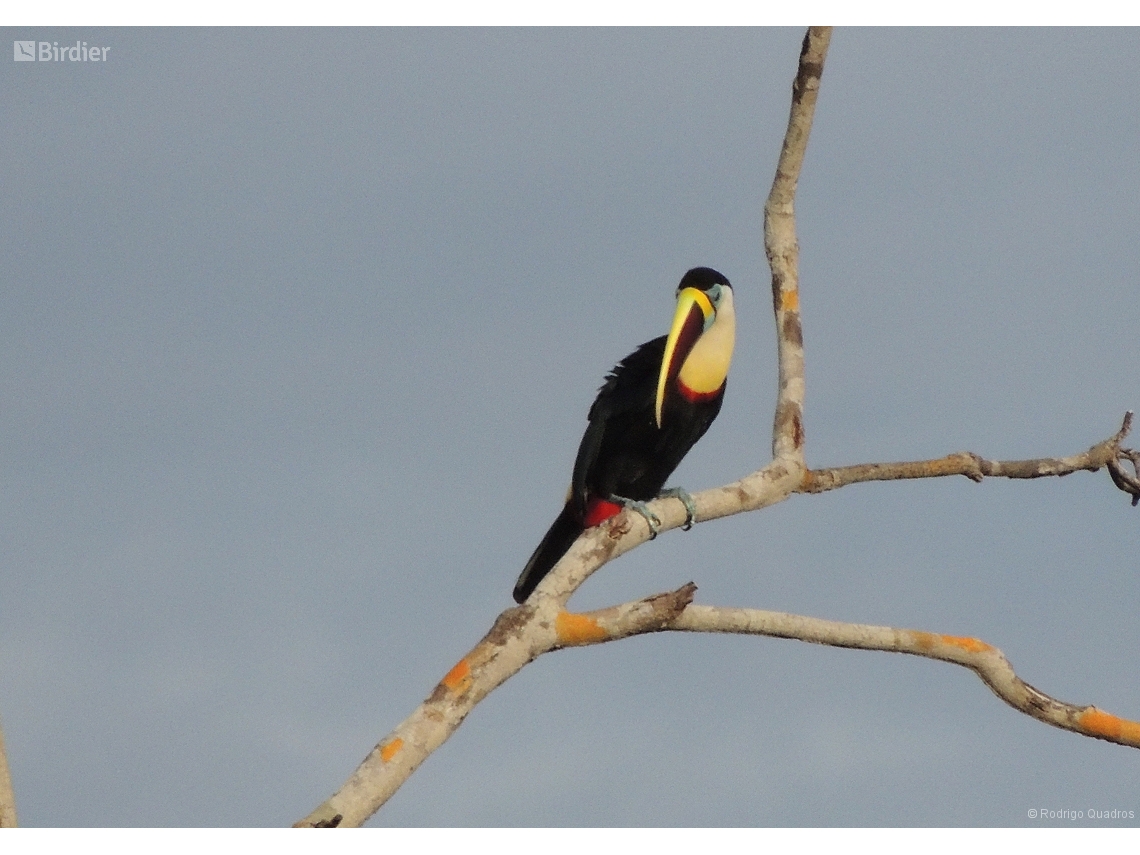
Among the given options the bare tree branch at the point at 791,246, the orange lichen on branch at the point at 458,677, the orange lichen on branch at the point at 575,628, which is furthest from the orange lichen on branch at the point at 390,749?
the bare tree branch at the point at 791,246

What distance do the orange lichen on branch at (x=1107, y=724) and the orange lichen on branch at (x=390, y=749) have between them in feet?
8.61

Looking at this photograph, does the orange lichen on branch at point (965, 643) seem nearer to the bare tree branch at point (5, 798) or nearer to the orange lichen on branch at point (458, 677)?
the orange lichen on branch at point (458, 677)

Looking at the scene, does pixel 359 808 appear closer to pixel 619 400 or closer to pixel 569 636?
pixel 569 636

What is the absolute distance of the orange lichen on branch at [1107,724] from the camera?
504 cm

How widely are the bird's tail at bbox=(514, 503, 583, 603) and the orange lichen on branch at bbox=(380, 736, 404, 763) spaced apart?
6.31 feet

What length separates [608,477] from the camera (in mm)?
6273

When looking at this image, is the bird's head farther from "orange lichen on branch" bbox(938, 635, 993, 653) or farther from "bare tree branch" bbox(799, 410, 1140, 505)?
"orange lichen on branch" bbox(938, 635, 993, 653)

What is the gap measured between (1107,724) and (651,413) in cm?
236

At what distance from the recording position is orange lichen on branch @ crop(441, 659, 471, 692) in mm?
4160

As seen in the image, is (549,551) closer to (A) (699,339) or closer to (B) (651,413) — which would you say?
(B) (651,413)

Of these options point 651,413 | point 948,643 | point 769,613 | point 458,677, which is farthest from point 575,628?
point 651,413

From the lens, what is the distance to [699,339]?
21.0 ft
